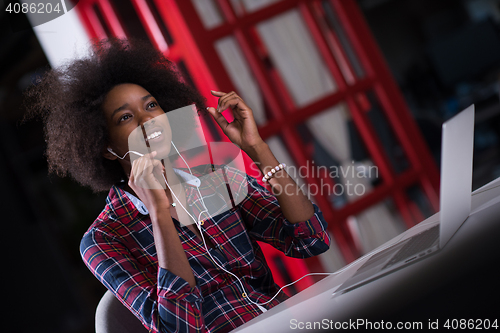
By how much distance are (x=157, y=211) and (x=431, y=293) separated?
650mm

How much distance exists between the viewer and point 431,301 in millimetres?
491

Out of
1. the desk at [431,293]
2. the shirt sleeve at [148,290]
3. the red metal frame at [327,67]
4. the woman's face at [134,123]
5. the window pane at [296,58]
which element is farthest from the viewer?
the window pane at [296,58]

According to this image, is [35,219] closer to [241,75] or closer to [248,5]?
[241,75]

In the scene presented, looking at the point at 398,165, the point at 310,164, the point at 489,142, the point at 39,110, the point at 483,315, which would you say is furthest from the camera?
the point at 489,142

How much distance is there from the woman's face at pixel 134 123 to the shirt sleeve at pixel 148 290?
0.94ft

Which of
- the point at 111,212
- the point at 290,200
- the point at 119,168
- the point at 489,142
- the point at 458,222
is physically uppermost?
the point at 119,168

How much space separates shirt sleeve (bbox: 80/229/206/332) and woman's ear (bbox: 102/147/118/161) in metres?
0.28

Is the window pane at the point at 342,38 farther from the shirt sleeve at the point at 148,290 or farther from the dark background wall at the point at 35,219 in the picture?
the shirt sleeve at the point at 148,290

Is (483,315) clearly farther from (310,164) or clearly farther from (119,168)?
(310,164)

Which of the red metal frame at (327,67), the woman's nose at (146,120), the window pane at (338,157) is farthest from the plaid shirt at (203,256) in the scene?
the window pane at (338,157)

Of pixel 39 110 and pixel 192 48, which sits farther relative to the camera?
pixel 192 48

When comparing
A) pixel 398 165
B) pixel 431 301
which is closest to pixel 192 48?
pixel 398 165

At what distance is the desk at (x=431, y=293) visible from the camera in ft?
1.52

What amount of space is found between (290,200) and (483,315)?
0.71 metres
